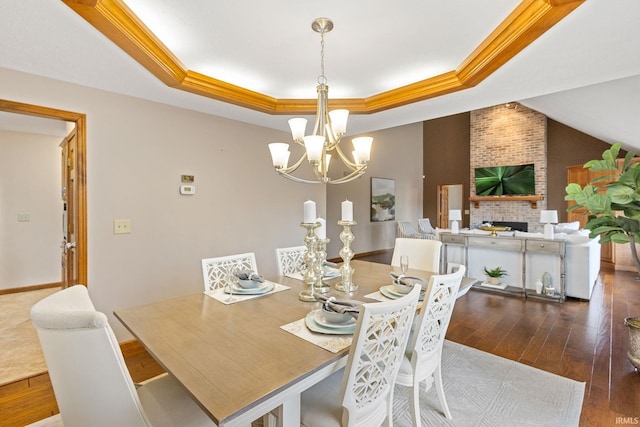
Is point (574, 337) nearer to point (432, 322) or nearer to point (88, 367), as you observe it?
point (432, 322)

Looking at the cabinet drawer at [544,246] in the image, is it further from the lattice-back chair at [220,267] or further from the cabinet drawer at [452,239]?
the lattice-back chair at [220,267]

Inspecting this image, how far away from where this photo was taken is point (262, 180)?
142 inches

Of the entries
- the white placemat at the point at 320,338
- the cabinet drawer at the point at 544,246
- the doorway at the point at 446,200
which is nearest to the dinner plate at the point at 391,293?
the white placemat at the point at 320,338

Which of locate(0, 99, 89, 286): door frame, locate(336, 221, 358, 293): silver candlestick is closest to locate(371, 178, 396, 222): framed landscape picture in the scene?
locate(336, 221, 358, 293): silver candlestick

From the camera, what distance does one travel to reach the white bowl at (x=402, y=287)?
1.80 metres

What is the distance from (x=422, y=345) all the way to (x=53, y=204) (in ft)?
18.0

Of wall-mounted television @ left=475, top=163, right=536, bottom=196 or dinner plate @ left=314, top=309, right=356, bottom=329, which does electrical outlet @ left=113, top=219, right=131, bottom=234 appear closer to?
dinner plate @ left=314, top=309, right=356, bottom=329

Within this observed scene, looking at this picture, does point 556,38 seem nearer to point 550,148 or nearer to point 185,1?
point 185,1

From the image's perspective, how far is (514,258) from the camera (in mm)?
4344

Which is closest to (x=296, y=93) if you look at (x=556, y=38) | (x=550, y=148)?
(x=556, y=38)

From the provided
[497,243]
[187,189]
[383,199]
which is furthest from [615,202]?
[383,199]

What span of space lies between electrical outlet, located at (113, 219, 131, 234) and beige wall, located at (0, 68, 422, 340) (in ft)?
0.11

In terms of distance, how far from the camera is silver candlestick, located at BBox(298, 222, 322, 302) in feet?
5.91

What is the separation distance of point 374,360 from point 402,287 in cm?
72
